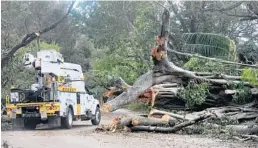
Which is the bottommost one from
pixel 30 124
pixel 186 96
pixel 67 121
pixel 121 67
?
pixel 30 124

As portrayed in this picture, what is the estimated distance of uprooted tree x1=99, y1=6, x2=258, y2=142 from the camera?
511 inches

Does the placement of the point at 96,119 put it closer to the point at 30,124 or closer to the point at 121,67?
the point at 30,124

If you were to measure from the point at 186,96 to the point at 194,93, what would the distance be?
52 cm

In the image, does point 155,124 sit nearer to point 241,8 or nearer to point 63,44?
point 241,8

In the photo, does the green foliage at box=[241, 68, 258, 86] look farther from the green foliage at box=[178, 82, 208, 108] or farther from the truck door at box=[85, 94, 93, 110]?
the truck door at box=[85, 94, 93, 110]

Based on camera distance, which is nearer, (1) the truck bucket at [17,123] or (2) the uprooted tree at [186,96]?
(2) the uprooted tree at [186,96]

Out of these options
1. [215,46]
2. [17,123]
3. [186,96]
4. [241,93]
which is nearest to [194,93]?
[186,96]

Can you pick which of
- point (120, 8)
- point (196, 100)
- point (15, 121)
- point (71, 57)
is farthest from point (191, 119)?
point (71, 57)

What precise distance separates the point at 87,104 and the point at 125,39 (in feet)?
28.3

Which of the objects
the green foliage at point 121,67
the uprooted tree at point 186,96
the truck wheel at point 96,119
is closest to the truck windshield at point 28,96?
the uprooted tree at point 186,96

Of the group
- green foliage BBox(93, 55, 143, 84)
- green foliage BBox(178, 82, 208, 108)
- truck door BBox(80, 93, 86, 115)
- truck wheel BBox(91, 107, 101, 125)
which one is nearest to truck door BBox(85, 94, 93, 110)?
truck door BBox(80, 93, 86, 115)

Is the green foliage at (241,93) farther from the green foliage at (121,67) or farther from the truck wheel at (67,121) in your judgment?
the green foliage at (121,67)

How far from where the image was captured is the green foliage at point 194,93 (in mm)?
15762

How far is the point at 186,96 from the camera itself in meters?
16.4
